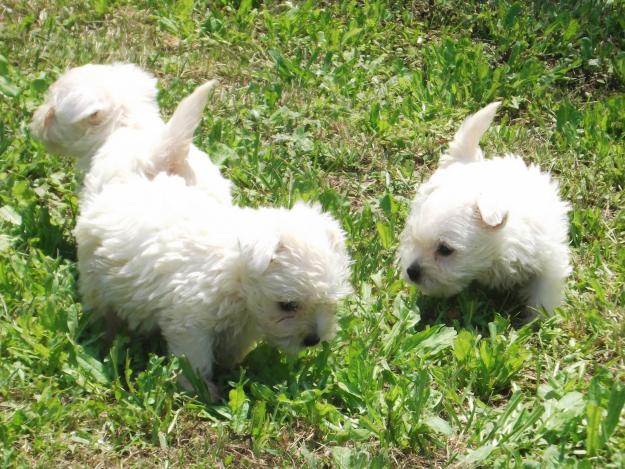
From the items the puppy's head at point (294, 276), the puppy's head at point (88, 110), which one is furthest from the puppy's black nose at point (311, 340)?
the puppy's head at point (88, 110)

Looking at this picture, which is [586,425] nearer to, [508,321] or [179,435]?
[508,321]

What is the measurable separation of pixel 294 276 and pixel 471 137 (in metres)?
1.82

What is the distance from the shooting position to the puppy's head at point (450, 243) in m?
4.78

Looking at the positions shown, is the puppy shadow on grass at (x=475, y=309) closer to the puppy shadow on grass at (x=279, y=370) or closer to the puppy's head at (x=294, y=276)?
the puppy shadow on grass at (x=279, y=370)

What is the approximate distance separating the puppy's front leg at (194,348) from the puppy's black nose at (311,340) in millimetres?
430

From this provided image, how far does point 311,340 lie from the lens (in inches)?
158

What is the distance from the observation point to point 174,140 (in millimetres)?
4637

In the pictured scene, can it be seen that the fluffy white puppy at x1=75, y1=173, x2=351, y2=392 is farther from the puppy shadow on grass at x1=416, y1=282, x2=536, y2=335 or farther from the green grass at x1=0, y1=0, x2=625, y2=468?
the puppy shadow on grass at x1=416, y1=282, x2=536, y2=335

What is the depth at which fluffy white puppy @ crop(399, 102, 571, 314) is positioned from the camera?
189 inches

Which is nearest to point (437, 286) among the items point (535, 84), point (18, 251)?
point (18, 251)

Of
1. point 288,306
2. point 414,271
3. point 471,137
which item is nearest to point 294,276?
point 288,306

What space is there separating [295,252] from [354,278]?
3.81ft

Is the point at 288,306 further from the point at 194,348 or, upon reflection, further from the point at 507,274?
the point at 507,274

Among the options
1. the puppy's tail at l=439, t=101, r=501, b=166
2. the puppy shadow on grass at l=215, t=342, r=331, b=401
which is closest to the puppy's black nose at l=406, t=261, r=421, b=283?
the puppy shadow on grass at l=215, t=342, r=331, b=401
